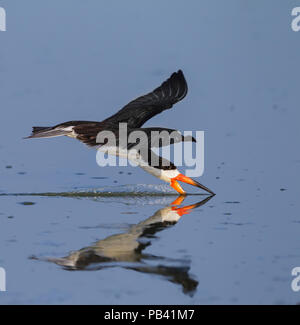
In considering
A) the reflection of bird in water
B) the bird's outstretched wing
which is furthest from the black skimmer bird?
the reflection of bird in water

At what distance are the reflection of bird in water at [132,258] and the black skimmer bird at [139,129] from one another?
1.58 m

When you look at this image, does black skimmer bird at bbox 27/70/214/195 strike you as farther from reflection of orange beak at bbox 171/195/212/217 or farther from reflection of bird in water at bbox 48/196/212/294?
reflection of bird in water at bbox 48/196/212/294

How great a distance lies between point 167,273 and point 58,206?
2856 mm

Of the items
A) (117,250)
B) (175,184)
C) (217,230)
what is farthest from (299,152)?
(117,250)

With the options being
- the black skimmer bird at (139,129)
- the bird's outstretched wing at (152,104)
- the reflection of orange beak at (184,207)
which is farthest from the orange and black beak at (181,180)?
the bird's outstretched wing at (152,104)

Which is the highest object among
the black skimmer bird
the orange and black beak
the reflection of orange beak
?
the black skimmer bird

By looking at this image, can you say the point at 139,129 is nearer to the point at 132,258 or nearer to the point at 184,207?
the point at 184,207

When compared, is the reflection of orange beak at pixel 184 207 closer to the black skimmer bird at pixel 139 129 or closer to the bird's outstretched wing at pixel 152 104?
the black skimmer bird at pixel 139 129

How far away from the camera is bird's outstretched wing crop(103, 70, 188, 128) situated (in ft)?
36.8

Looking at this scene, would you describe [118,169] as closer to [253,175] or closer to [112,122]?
[112,122]

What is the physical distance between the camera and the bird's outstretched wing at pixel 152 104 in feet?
36.8

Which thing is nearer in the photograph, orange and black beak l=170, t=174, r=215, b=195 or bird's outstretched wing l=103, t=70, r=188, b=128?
orange and black beak l=170, t=174, r=215, b=195

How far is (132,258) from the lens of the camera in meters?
7.61

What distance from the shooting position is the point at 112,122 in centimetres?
1113
